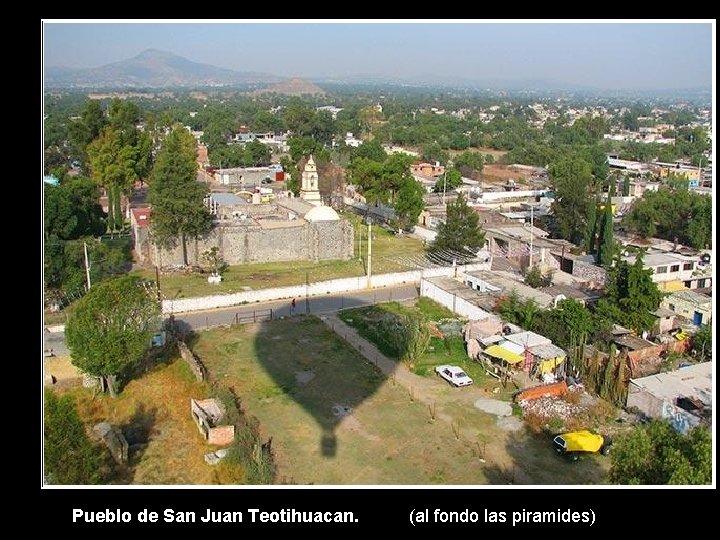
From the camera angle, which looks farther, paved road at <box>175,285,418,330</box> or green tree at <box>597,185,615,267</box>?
green tree at <box>597,185,615,267</box>

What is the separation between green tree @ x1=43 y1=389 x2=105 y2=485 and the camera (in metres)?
10.3

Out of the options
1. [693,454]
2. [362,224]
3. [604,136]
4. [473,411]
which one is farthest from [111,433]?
[604,136]

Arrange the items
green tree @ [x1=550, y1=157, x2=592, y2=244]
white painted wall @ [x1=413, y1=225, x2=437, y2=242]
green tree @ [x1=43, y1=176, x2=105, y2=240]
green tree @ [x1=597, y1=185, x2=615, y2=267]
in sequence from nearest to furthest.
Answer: green tree @ [x1=43, y1=176, x2=105, y2=240] → green tree @ [x1=597, y1=185, x2=615, y2=267] → green tree @ [x1=550, y1=157, x2=592, y2=244] → white painted wall @ [x1=413, y1=225, x2=437, y2=242]

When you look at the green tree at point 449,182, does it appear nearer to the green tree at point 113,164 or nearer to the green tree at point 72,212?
the green tree at point 113,164

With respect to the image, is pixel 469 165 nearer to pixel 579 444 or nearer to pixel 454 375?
pixel 454 375

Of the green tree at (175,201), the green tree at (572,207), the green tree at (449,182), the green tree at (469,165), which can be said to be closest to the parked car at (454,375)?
the green tree at (175,201)

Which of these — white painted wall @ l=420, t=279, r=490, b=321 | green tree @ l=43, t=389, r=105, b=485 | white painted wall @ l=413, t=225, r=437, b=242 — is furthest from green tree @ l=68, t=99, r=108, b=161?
green tree @ l=43, t=389, r=105, b=485

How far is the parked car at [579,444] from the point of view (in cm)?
1216

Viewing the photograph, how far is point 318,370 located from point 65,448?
6.48m

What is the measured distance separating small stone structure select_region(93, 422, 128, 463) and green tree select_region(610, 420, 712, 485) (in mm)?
8260

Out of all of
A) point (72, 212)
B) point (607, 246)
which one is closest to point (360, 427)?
point (607, 246)

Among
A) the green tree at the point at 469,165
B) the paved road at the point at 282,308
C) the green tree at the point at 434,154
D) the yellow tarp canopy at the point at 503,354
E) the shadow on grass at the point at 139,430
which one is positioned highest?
the green tree at the point at 434,154

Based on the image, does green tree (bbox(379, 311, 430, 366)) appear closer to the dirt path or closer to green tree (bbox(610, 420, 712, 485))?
the dirt path

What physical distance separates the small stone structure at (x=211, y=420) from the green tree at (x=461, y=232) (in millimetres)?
13080
